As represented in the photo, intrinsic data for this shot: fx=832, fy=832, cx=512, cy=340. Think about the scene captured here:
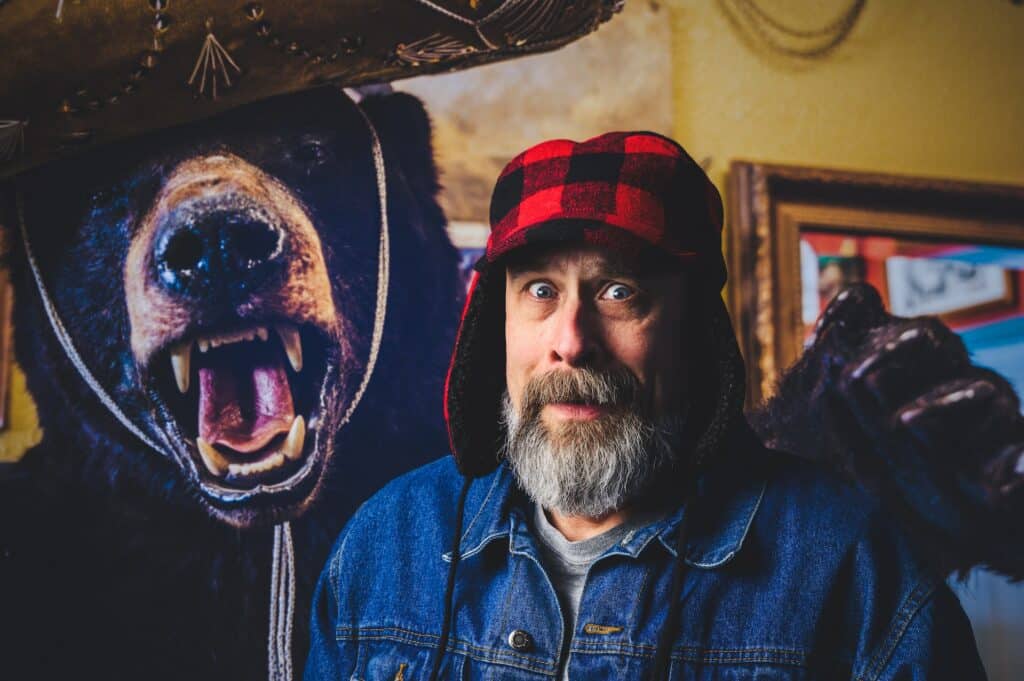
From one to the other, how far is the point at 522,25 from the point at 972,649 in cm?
126

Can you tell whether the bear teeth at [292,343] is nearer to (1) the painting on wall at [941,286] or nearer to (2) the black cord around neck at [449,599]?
(2) the black cord around neck at [449,599]

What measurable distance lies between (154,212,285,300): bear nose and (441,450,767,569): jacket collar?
0.58m

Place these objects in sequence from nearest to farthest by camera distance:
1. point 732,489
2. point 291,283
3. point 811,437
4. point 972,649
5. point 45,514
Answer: point 972,649, point 732,489, point 45,514, point 291,283, point 811,437

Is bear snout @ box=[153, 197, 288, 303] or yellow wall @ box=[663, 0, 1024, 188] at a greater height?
yellow wall @ box=[663, 0, 1024, 188]

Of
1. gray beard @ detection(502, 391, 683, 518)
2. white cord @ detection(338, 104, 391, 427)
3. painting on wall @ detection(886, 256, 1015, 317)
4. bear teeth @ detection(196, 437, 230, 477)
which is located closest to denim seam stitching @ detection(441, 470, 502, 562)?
gray beard @ detection(502, 391, 683, 518)

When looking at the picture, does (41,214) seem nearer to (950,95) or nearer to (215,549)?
(215,549)

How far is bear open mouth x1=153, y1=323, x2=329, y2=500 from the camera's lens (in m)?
1.45

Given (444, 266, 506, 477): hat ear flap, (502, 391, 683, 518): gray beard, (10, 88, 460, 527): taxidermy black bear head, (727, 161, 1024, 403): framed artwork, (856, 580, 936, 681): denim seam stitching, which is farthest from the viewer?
(727, 161, 1024, 403): framed artwork

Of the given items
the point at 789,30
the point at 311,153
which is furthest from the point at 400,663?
the point at 789,30

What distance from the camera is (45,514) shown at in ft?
4.55

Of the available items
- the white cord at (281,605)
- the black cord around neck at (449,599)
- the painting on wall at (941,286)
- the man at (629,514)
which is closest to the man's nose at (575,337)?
A: the man at (629,514)

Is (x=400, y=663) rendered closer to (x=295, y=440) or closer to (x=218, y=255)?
(x=295, y=440)

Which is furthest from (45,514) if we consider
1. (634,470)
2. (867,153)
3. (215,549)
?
(867,153)

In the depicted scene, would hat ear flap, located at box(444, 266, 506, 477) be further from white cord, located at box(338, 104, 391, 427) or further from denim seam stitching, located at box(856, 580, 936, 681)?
denim seam stitching, located at box(856, 580, 936, 681)
